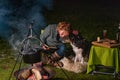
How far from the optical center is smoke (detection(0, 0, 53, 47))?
12.0m

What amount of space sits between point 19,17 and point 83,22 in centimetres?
353

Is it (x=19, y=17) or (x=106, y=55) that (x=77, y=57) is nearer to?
(x=106, y=55)

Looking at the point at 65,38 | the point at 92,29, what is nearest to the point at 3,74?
the point at 65,38

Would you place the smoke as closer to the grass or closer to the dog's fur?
the grass

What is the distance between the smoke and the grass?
0.57 metres

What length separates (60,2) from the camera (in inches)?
713

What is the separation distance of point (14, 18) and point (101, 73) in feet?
25.3

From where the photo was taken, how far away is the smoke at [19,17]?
12.0 metres

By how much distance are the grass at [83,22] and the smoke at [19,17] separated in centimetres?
57

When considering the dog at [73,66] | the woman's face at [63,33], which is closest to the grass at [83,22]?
the dog at [73,66]

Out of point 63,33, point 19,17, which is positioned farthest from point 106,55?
point 19,17

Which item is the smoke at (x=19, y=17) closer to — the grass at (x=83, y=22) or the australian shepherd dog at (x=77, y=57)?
the grass at (x=83, y=22)

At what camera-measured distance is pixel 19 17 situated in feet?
48.8

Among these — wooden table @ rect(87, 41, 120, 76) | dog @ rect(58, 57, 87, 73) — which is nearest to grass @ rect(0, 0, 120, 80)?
dog @ rect(58, 57, 87, 73)
